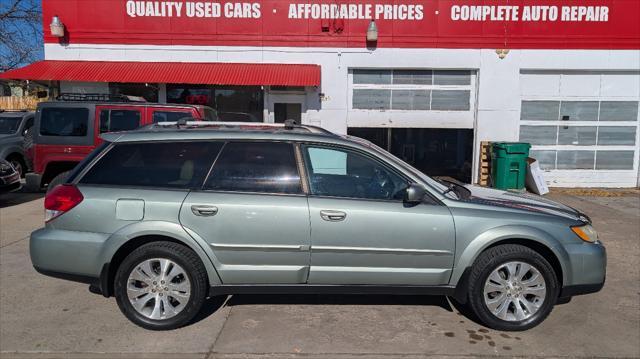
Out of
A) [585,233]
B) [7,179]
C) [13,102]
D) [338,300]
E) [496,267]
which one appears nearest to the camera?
[496,267]

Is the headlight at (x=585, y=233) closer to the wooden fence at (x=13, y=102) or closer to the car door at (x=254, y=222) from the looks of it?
the car door at (x=254, y=222)

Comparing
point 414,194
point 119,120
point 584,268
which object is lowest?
point 584,268

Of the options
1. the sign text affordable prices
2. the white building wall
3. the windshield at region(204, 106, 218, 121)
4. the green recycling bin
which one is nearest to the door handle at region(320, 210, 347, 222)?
the windshield at region(204, 106, 218, 121)

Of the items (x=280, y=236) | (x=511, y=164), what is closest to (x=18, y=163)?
(x=280, y=236)

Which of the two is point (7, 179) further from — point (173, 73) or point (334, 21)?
point (334, 21)

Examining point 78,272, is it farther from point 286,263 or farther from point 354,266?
point 354,266

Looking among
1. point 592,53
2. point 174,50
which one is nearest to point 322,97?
point 174,50

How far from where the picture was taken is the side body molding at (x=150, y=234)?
3650 millimetres

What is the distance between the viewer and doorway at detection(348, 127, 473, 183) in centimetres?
1162

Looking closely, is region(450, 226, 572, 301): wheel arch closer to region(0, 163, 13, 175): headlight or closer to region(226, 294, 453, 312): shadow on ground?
region(226, 294, 453, 312): shadow on ground

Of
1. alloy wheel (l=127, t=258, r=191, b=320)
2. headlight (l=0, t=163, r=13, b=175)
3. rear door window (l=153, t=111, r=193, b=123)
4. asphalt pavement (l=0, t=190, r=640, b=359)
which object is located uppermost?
rear door window (l=153, t=111, r=193, b=123)

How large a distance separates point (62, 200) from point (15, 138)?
31.8ft

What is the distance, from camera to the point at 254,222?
3.67 metres

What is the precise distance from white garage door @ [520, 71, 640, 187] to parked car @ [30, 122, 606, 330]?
28.2 ft
